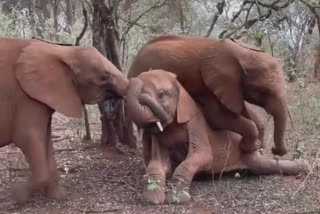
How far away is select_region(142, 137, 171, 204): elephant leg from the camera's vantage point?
13.8 ft

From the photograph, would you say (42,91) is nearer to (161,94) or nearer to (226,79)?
(161,94)

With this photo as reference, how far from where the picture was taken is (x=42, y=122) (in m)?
4.31

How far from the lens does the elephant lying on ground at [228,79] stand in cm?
458

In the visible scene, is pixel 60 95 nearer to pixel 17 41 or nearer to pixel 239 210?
pixel 17 41

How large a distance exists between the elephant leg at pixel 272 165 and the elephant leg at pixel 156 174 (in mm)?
664

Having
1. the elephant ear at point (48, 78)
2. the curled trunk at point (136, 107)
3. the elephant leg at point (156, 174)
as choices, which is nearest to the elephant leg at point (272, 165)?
the elephant leg at point (156, 174)

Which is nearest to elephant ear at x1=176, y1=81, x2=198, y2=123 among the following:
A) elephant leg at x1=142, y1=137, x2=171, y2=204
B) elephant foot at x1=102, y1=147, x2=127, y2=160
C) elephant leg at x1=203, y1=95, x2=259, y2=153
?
elephant leg at x1=203, y1=95, x2=259, y2=153

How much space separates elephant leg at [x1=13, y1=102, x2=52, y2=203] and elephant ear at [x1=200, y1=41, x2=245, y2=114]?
1180 mm

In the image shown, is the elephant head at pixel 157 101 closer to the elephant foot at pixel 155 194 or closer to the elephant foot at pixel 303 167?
the elephant foot at pixel 155 194

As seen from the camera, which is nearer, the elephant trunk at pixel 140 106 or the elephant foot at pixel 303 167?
the elephant trunk at pixel 140 106

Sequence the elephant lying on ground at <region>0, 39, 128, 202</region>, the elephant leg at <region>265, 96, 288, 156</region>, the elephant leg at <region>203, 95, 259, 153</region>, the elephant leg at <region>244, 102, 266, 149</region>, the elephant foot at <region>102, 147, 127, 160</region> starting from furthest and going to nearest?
the elephant foot at <region>102, 147, 127, 160</region> < the elephant leg at <region>244, 102, 266, 149</region> < the elephant leg at <region>203, 95, 259, 153</region> < the elephant leg at <region>265, 96, 288, 156</region> < the elephant lying on ground at <region>0, 39, 128, 202</region>

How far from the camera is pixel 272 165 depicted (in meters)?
4.98

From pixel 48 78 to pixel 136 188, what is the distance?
0.94 m

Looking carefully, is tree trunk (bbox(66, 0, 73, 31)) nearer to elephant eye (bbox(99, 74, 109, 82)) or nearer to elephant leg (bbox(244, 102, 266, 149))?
elephant leg (bbox(244, 102, 266, 149))
